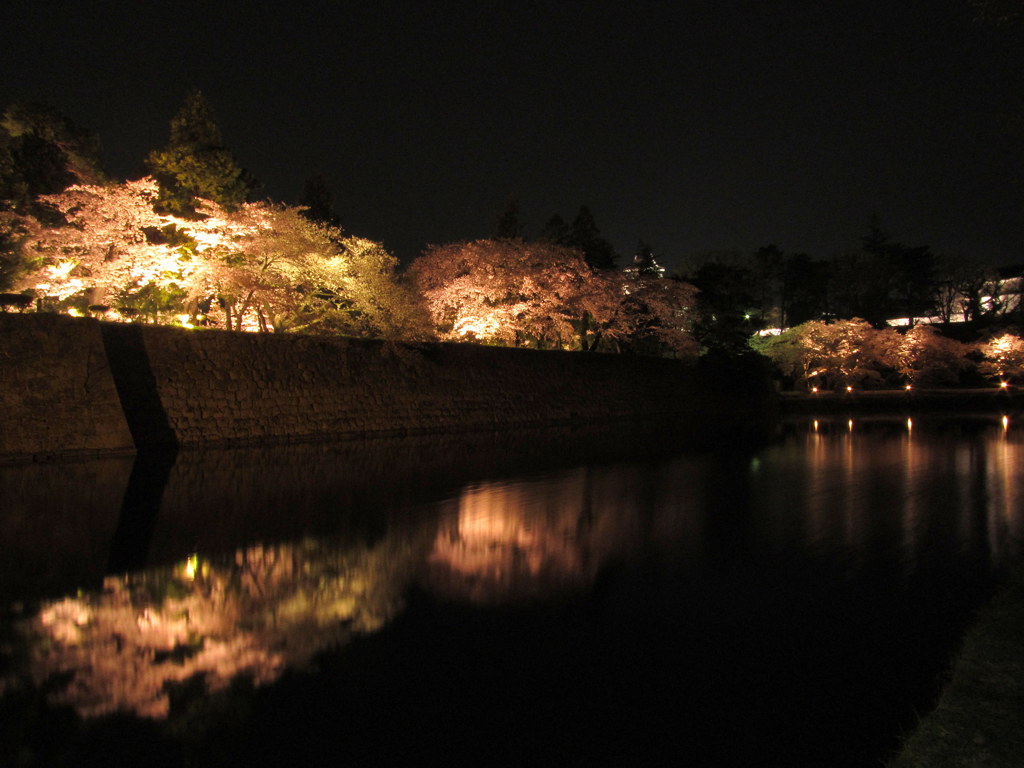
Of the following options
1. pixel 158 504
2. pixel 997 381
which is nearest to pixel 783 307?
pixel 997 381

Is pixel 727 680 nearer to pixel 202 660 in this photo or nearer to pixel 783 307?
pixel 202 660

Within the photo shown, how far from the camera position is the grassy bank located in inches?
88.9

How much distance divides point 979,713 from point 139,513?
739 centimetres

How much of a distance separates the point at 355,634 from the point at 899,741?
267 cm

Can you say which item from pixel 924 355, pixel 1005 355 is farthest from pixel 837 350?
pixel 1005 355

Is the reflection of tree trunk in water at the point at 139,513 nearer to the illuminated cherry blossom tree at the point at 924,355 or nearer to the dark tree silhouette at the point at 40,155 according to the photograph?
the dark tree silhouette at the point at 40,155

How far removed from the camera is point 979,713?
2529 millimetres

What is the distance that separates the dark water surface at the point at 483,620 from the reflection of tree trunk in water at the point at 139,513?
0.05m

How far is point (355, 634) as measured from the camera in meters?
3.71

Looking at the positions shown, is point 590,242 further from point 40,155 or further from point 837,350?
point 40,155

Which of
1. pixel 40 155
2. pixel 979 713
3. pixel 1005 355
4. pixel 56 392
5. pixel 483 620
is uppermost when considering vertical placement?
pixel 40 155

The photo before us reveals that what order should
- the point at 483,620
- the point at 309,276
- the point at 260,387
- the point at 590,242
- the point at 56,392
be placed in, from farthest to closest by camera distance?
the point at 590,242
the point at 309,276
the point at 260,387
the point at 56,392
the point at 483,620

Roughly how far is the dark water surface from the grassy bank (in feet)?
0.57

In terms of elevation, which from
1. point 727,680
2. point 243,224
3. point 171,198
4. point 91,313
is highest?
point 171,198
